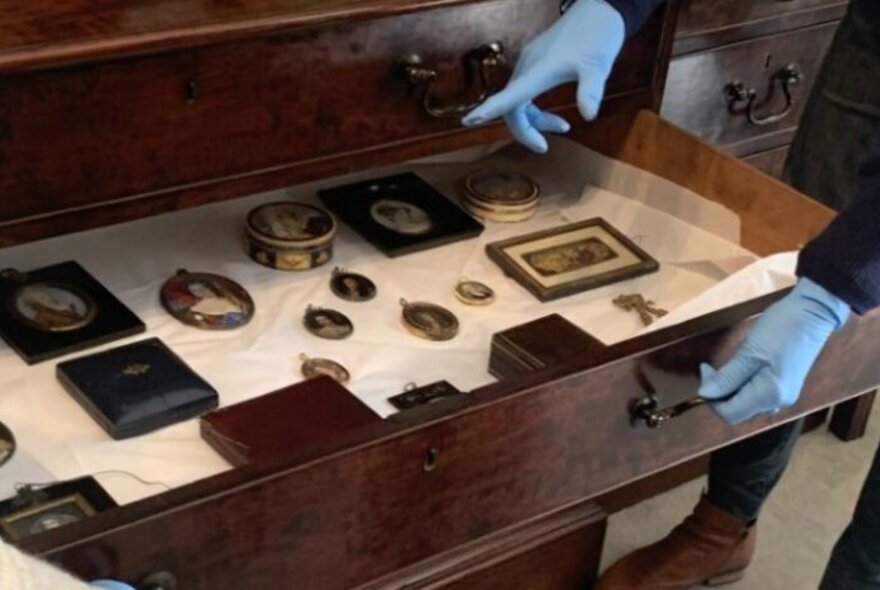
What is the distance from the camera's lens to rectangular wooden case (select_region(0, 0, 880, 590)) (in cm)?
96

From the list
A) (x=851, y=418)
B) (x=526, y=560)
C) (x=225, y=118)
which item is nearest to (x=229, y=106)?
(x=225, y=118)

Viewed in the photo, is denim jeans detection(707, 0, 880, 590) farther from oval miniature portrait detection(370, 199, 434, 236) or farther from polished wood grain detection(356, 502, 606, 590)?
oval miniature portrait detection(370, 199, 434, 236)

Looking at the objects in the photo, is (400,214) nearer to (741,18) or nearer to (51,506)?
(741,18)

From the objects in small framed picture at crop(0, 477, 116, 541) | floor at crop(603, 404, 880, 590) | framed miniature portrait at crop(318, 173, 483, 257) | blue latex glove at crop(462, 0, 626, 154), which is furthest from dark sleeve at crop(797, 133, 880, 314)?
floor at crop(603, 404, 880, 590)

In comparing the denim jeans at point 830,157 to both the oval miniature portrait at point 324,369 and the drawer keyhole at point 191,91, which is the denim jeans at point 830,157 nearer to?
the oval miniature portrait at point 324,369

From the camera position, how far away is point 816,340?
3.74 ft

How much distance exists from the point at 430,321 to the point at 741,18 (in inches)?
22.0

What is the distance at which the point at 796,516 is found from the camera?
1.89 m

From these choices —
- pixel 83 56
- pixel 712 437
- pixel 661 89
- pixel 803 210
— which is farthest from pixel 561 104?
pixel 83 56

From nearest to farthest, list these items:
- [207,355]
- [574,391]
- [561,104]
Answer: [574,391], [207,355], [561,104]

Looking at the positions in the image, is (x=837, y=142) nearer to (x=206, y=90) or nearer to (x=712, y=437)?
(x=712, y=437)

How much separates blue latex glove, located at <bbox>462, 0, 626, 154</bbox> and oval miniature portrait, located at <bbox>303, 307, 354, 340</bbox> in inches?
8.7

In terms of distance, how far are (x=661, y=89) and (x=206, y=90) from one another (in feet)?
1.89

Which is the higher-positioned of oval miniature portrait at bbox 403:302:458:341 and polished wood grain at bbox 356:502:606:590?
oval miniature portrait at bbox 403:302:458:341
